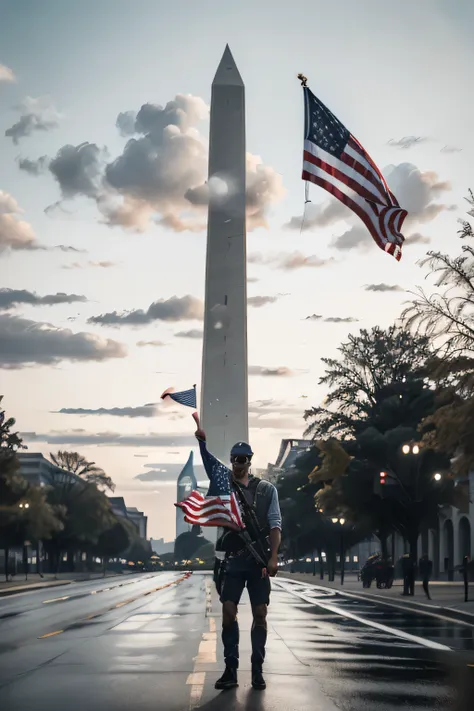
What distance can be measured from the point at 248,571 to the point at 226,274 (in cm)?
7536

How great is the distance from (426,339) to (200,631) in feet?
Answer: 62.5

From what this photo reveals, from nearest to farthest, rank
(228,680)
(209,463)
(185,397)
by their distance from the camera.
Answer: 1. (228,680)
2. (209,463)
3. (185,397)

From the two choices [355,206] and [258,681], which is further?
[355,206]

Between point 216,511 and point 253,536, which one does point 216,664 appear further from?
point 253,536


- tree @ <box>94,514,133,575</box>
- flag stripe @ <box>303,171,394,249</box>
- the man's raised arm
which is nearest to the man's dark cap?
the man's raised arm

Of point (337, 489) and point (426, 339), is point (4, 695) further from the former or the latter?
point (337, 489)

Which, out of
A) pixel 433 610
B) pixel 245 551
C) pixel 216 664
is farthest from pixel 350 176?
pixel 433 610

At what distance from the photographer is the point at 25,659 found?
1348 centimetres

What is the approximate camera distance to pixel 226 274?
279 ft

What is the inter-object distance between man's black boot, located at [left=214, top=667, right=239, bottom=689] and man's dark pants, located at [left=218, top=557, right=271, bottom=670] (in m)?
0.05

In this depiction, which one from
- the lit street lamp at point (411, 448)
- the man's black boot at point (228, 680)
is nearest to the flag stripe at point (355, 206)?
the man's black boot at point (228, 680)

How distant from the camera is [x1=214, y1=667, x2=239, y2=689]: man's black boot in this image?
10117 mm

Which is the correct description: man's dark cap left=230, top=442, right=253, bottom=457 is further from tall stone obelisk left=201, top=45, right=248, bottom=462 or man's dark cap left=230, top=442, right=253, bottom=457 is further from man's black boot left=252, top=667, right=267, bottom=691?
tall stone obelisk left=201, top=45, right=248, bottom=462

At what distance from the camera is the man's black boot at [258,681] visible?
10.0 m
